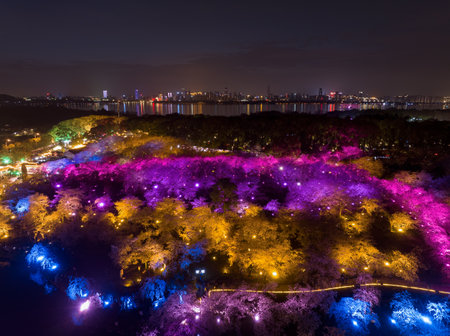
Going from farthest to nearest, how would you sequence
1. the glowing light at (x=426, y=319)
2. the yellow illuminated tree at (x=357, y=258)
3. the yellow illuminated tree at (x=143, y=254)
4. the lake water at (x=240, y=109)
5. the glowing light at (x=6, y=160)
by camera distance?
the lake water at (x=240, y=109), the glowing light at (x=6, y=160), the yellow illuminated tree at (x=143, y=254), the yellow illuminated tree at (x=357, y=258), the glowing light at (x=426, y=319)

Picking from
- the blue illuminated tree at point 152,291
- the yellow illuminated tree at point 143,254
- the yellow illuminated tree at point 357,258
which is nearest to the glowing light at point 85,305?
the yellow illuminated tree at point 143,254

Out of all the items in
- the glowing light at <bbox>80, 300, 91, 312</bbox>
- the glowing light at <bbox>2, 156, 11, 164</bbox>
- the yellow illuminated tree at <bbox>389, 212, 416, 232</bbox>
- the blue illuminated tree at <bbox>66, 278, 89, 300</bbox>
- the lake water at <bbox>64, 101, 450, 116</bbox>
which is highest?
the lake water at <bbox>64, 101, 450, 116</bbox>

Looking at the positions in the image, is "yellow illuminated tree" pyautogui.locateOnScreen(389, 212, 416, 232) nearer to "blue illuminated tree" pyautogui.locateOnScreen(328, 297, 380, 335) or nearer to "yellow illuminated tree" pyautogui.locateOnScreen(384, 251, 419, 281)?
"yellow illuminated tree" pyautogui.locateOnScreen(384, 251, 419, 281)

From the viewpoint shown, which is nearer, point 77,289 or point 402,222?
point 77,289

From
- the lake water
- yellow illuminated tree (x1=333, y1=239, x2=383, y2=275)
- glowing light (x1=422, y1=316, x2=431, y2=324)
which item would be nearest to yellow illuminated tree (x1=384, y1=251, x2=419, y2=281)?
yellow illuminated tree (x1=333, y1=239, x2=383, y2=275)

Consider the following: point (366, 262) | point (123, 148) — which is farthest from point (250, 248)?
point (123, 148)

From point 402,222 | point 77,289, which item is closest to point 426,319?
point 402,222

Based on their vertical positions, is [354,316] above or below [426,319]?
above

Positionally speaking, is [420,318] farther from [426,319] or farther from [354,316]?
[354,316]

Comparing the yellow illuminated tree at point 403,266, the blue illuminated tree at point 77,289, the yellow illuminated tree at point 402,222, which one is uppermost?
the yellow illuminated tree at point 402,222

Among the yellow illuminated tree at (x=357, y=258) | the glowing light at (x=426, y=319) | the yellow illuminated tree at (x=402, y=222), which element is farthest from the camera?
the yellow illuminated tree at (x=402, y=222)

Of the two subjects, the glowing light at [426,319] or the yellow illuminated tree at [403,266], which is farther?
the yellow illuminated tree at [403,266]

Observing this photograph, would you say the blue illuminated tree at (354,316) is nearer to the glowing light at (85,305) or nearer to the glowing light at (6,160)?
the glowing light at (85,305)
